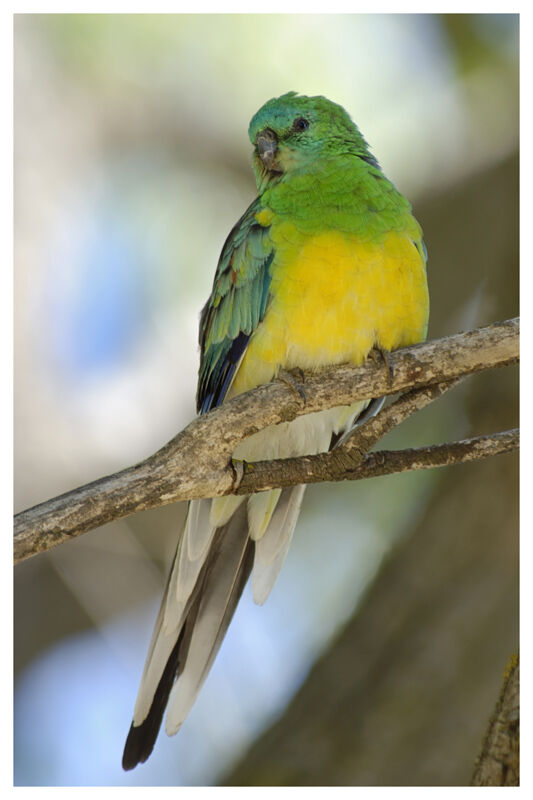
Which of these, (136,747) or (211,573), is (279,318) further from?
(136,747)

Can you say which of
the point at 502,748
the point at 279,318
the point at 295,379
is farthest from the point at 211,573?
the point at 502,748

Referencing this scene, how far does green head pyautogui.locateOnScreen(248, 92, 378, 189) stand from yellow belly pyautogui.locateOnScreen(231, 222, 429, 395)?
11.2 inches

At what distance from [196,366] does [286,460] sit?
0.67 meters

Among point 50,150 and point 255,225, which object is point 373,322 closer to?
point 255,225

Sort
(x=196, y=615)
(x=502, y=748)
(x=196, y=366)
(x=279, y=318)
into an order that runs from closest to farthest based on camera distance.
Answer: (x=502, y=748)
(x=279, y=318)
(x=196, y=615)
(x=196, y=366)

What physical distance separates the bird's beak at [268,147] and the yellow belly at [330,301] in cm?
28

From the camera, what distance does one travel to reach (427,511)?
267 cm

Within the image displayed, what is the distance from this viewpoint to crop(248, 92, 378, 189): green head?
92.5 inches

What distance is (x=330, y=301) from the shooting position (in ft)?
6.92

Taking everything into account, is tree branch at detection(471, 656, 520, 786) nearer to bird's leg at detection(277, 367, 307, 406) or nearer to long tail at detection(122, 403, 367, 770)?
long tail at detection(122, 403, 367, 770)

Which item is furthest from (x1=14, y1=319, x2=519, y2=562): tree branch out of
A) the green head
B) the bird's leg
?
the green head

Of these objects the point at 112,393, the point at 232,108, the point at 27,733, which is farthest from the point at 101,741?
the point at 232,108
